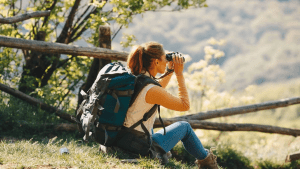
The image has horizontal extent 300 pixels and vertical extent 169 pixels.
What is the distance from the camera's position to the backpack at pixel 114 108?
2574 mm

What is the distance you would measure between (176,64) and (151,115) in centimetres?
63

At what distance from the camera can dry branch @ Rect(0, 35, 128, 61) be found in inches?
151

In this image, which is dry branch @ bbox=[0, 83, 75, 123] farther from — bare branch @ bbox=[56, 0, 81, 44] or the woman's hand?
the woman's hand

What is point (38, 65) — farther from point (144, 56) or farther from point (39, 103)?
point (144, 56)

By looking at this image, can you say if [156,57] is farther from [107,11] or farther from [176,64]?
[107,11]

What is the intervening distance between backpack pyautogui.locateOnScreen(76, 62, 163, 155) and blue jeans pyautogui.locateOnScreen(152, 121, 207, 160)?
0.19 metres

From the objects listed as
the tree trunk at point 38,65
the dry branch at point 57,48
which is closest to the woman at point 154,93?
the dry branch at point 57,48

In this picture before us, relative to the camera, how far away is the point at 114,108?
2588mm

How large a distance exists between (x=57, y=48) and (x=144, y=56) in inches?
75.0

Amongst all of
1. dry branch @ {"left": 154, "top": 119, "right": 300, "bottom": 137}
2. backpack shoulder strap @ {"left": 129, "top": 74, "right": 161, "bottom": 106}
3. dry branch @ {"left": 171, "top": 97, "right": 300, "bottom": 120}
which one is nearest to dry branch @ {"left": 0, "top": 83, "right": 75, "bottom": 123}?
dry branch @ {"left": 154, "top": 119, "right": 300, "bottom": 137}

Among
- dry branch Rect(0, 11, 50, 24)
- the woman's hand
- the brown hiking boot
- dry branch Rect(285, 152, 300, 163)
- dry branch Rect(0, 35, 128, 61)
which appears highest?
dry branch Rect(0, 11, 50, 24)

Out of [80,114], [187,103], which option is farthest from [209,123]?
[80,114]

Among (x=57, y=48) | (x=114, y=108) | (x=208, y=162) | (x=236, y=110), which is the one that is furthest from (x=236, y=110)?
(x=57, y=48)

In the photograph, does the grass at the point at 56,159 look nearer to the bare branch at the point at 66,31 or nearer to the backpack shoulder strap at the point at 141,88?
the backpack shoulder strap at the point at 141,88
